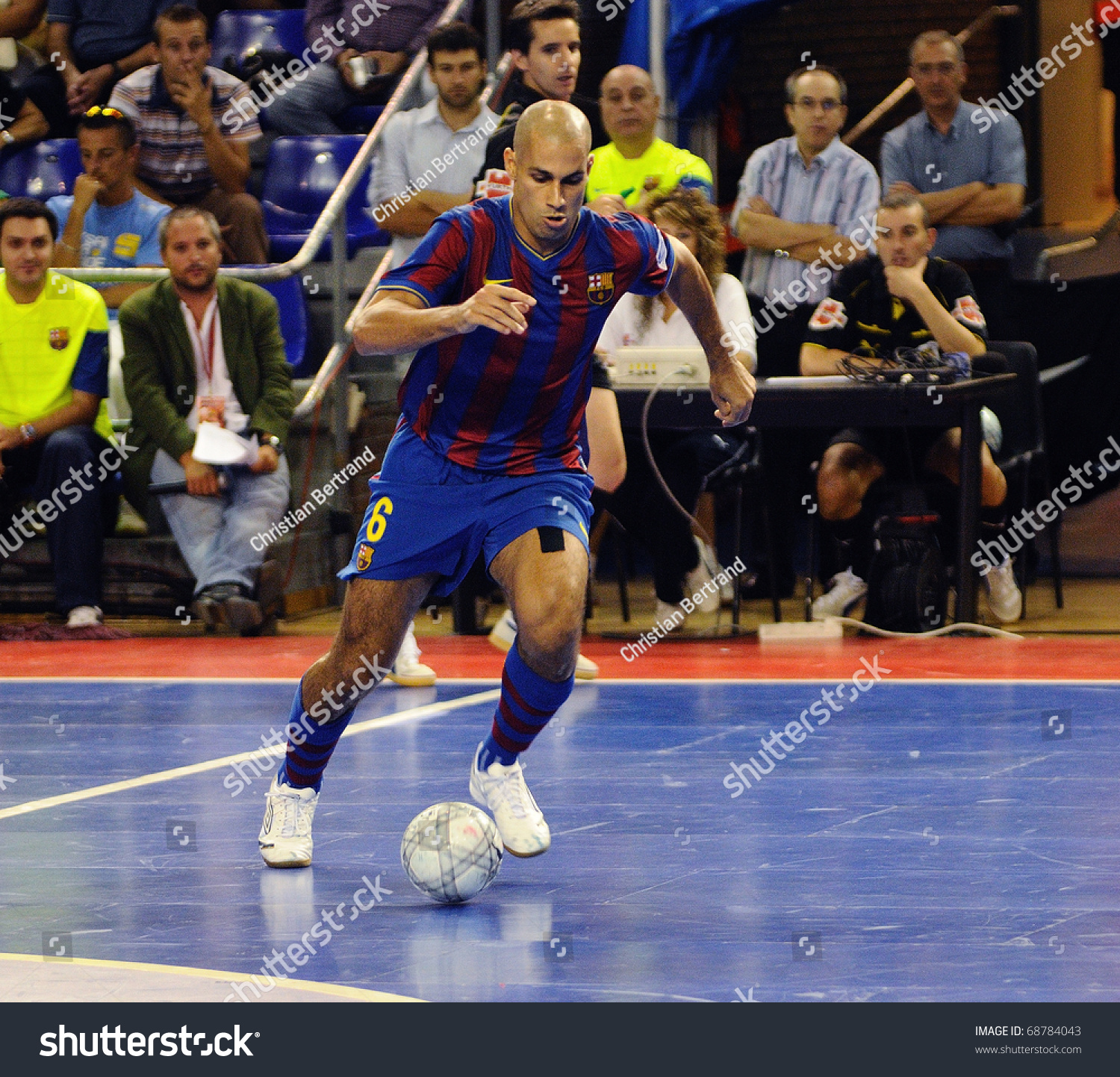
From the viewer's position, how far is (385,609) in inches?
172

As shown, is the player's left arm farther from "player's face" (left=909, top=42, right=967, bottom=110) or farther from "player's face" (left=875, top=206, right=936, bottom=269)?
"player's face" (left=909, top=42, right=967, bottom=110)

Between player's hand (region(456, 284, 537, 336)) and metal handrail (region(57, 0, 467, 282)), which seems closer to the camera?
player's hand (region(456, 284, 537, 336))

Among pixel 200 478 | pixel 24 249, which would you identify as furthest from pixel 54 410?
pixel 200 478

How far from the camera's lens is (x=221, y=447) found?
→ 884cm

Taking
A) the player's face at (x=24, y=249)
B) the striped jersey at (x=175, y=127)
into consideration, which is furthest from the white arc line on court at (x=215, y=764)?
the striped jersey at (x=175, y=127)

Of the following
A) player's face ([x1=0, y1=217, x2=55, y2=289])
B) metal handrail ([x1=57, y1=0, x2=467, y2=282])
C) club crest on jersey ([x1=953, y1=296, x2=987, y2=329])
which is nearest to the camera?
club crest on jersey ([x1=953, y1=296, x2=987, y2=329])

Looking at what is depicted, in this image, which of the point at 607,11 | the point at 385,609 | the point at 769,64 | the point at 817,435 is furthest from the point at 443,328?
the point at 769,64

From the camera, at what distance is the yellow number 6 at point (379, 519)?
4.40 m

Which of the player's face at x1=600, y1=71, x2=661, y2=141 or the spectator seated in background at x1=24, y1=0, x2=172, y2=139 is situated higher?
the spectator seated in background at x1=24, y1=0, x2=172, y2=139

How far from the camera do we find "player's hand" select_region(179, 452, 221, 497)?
8.89m

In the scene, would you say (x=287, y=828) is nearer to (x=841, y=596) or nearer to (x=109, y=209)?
(x=841, y=596)

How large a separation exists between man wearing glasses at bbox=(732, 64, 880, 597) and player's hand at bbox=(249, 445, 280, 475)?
261 cm

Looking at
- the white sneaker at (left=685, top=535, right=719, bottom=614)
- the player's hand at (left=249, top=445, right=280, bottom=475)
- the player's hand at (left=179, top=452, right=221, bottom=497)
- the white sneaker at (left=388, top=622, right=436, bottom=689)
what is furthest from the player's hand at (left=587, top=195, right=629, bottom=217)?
the player's hand at (left=179, top=452, right=221, bottom=497)
